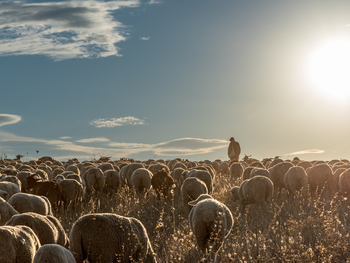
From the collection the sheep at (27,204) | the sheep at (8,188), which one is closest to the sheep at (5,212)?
the sheep at (27,204)

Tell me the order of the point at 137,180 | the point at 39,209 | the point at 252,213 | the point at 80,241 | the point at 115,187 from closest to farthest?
the point at 80,241 → the point at 39,209 → the point at 252,213 → the point at 137,180 → the point at 115,187

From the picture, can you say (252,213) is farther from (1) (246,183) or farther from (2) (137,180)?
(2) (137,180)

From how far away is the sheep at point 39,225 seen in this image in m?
5.56

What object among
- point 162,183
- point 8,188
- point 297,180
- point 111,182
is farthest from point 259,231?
point 111,182

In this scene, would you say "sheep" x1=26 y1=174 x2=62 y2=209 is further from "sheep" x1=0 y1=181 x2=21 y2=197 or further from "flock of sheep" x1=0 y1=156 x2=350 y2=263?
"sheep" x1=0 y1=181 x2=21 y2=197

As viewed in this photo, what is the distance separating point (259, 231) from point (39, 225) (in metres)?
5.13

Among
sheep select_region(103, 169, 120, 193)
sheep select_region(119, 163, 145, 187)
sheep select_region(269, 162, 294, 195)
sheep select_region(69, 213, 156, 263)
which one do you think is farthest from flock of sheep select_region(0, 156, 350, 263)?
sheep select_region(119, 163, 145, 187)

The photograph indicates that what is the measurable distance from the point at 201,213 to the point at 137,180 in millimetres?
7892

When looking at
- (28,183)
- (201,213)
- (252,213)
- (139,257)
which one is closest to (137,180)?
(28,183)

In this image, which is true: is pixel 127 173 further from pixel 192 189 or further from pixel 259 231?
pixel 259 231

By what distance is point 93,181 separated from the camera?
47.4 ft

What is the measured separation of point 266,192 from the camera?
1173 cm

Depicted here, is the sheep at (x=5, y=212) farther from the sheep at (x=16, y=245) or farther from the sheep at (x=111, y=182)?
the sheep at (x=111, y=182)

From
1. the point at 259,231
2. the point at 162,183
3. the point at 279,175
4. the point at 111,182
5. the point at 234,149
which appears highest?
the point at 234,149
